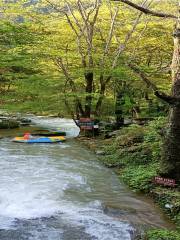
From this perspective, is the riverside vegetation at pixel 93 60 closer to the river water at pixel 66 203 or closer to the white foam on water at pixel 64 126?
the white foam on water at pixel 64 126

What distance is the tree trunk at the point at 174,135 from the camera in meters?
7.05

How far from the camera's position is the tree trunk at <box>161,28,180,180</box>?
7047 mm

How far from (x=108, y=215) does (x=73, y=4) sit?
12.9 metres

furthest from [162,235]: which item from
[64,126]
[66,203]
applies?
[64,126]

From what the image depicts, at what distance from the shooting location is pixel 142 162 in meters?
9.74

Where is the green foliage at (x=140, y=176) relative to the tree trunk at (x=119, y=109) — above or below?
below

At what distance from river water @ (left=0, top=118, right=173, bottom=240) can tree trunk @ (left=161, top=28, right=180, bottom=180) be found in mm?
864

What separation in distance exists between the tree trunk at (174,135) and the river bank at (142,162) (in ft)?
1.33

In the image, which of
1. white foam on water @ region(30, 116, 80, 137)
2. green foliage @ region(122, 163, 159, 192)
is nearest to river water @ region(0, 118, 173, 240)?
green foliage @ region(122, 163, 159, 192)

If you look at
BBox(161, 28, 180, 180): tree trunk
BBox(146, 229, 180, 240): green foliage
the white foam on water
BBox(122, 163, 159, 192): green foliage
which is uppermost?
BBox(161, 28, 180, 180): tree trunk

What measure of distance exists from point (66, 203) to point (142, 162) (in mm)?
3472

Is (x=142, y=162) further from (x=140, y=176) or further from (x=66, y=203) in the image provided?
(x=66, y=203)

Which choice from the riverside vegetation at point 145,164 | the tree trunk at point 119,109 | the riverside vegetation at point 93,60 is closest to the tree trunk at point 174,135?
the riverside vegetation at point 145,164

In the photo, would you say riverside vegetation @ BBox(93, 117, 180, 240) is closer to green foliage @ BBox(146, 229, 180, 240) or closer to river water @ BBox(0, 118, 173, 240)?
green foliage @ BBox(146, 229, 180, 240)
